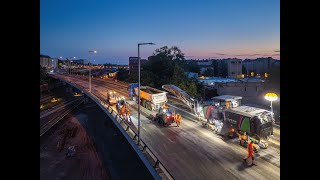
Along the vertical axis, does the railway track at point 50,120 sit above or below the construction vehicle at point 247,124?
below

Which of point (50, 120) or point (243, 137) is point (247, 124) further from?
point (50, 120)

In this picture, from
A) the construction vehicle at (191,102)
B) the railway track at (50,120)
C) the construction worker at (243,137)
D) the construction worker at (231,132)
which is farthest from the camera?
the railway track at (50,120)

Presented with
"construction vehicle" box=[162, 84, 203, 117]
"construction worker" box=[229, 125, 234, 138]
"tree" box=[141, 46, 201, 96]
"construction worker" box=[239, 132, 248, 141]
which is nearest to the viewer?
"construction worker" box=[239, 132, 248, 141]

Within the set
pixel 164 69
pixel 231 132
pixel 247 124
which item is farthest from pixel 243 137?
pixel 164 69

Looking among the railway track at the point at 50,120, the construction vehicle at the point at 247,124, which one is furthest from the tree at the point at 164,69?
the construction vehicle at the point at 247,124

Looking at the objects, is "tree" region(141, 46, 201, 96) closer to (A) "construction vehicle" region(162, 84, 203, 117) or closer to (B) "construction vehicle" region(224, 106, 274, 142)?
(A) "construction vehicle" region(162, 84, 203, 117)

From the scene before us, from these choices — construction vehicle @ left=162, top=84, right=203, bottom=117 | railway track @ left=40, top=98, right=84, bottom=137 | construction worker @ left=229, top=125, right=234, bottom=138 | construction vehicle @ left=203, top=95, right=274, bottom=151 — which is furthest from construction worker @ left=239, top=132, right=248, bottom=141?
railway track @ left=40, top=98, right=84, bottom=137

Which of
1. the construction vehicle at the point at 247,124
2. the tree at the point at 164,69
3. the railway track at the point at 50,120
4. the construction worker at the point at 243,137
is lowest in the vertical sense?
the railway track at the point at 50,120

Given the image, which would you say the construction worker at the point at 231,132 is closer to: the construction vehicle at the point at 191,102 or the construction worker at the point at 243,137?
the construction worker at the point at 243,137
